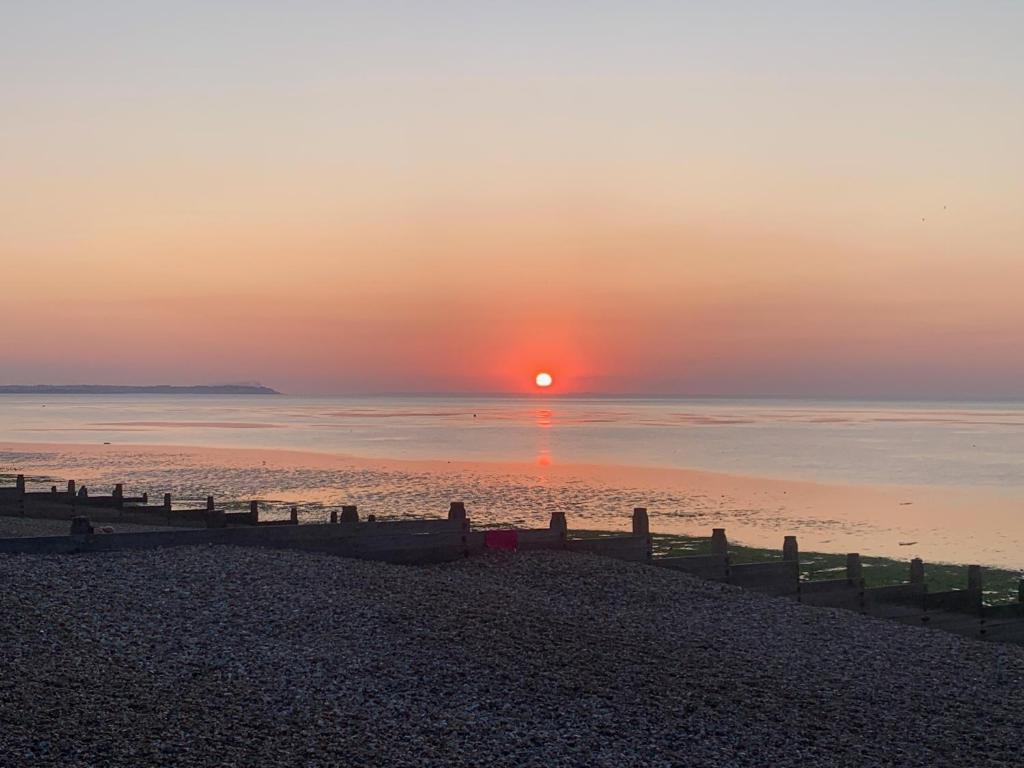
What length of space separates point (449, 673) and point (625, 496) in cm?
3976

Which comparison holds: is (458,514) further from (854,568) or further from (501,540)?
(854,568)

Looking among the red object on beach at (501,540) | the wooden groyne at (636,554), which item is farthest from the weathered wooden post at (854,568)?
the red object on beach at (501,540)

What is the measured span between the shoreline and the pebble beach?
20.1 meters

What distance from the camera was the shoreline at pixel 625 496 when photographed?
3881cm

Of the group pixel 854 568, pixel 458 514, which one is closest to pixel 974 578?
pixel 854 568

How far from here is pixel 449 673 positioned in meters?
12.3

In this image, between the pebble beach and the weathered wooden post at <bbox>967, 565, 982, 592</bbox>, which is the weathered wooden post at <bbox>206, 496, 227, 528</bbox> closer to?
the pebble beach

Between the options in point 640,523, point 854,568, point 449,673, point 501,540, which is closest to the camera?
point 449,673

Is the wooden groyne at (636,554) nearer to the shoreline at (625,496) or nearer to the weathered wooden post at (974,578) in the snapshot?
the weathered wooden post at (974,578)

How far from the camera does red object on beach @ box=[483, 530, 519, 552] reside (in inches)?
758

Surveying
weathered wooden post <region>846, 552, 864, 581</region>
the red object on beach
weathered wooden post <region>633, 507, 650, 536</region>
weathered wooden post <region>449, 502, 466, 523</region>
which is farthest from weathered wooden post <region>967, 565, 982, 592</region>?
weathered wooden post <region>449, 502, 466, 523</region>

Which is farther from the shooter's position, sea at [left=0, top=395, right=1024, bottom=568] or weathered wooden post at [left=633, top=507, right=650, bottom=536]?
sea at [left=0, top=395, right=1024, bottom=568]

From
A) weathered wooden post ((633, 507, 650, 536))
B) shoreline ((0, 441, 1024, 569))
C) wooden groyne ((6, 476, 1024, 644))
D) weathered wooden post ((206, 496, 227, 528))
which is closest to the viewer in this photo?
wooden groyne ((6, 476, 1024, 644))

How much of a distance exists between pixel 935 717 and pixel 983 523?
34.9 m
